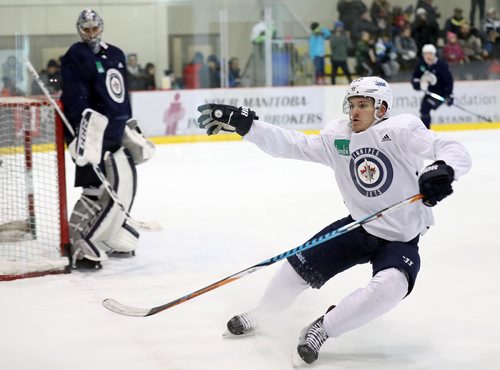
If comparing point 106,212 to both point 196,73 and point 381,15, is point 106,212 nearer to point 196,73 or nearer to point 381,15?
point 196,73

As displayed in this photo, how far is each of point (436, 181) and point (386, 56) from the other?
29.9 ft

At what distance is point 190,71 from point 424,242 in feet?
20.5

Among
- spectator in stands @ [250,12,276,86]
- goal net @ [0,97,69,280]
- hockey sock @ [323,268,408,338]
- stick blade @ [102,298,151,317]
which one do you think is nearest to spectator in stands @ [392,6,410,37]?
spectator in stands @ [250,12,276,86]

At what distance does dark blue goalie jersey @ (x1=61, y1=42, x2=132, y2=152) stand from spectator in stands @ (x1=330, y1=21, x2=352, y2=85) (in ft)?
23.3

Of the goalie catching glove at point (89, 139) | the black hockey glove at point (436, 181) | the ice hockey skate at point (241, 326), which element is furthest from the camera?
the goalie catching glove at point (89, 139)

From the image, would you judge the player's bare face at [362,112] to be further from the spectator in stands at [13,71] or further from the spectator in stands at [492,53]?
the spectator in stands at [492,53]

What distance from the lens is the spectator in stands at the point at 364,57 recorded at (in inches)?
432

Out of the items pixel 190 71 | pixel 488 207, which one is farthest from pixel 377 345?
pixel 190 71

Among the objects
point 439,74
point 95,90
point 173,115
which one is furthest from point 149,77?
point 95,90

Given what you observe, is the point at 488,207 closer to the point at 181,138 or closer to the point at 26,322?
the point at 26,322

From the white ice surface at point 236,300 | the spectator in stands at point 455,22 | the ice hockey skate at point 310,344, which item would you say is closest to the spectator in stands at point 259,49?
the spectator in stands at point 455,22

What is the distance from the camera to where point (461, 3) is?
1173cm

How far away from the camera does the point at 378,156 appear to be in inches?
97.3

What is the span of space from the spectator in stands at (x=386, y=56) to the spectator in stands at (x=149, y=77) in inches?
120
